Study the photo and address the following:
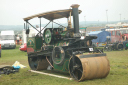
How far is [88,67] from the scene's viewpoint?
700cm

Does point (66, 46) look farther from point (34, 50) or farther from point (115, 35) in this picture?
point (115, 35)

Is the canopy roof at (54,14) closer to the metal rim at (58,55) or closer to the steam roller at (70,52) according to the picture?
the steam roller at (70,52)

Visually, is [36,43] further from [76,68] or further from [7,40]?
[7,40]

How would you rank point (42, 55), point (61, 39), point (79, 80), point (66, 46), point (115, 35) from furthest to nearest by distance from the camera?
point (115, 35) < point (42, 55) < point (61, 39) < point (66, 46) < point (79, 80)

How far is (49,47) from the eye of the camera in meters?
9.11

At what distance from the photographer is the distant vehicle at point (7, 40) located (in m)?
26.2

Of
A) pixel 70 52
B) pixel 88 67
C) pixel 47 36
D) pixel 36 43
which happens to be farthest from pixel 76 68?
pixel 36 43

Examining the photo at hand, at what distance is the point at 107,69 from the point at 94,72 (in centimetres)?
57

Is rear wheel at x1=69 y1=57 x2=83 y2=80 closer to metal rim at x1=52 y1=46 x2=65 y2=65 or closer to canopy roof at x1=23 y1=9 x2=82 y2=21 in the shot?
metal rim at x1=52 y1=46 x2=65 y2=65

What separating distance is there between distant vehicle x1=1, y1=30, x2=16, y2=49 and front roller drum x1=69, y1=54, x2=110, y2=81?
64.7 ft

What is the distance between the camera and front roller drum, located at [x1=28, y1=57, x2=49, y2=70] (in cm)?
1013

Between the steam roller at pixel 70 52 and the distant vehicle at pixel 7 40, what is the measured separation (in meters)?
16.4

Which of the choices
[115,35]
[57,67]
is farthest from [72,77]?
[115,35]

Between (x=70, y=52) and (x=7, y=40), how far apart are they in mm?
20251
